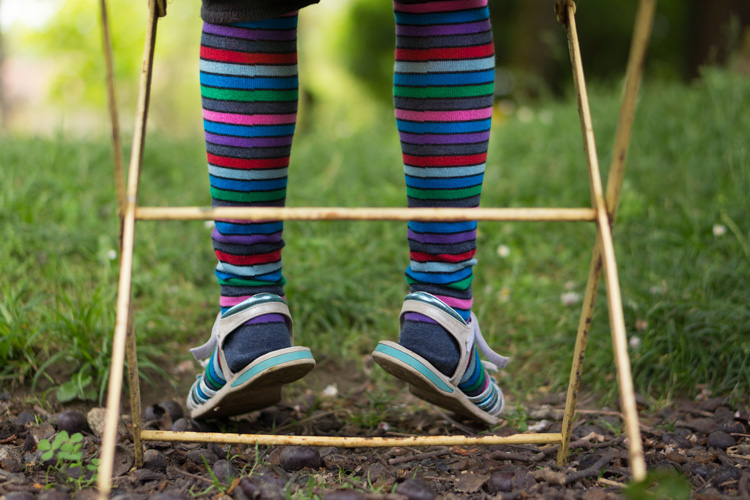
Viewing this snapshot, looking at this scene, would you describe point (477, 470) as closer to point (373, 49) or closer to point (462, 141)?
point (462, 141)

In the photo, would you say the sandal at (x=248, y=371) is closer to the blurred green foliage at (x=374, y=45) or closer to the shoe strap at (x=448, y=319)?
the shoe strap at (x=448, y=319)

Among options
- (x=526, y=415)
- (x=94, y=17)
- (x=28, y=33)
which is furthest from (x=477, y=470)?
(x=28, y=33)

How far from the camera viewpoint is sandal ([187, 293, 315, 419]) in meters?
1.12

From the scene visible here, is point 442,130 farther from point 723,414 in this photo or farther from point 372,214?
point 723,414

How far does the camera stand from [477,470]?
45.9 inches

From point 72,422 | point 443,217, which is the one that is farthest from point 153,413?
point 443,217

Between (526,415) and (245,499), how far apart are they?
74 cm

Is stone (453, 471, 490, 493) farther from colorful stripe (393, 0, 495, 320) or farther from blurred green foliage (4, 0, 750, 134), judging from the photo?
blurred green foliage (4, 0, 750, 134)

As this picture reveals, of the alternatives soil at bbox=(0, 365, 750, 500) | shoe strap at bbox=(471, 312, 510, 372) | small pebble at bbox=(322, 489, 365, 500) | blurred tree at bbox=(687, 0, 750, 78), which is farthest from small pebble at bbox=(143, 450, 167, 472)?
blurred tree at bbox=(687, 0, 750, 78)

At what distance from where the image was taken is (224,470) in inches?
44.3

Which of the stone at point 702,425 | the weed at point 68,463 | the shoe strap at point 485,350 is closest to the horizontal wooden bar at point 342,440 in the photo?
the weed at point 68,463

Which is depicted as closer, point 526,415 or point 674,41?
point 526,415

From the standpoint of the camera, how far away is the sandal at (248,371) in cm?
112

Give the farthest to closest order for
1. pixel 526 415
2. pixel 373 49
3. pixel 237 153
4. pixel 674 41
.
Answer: pixel 373 49
pixel 674 41
pixel 526 415
pixel 237 153
